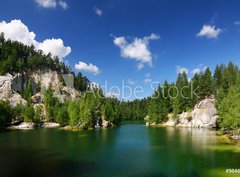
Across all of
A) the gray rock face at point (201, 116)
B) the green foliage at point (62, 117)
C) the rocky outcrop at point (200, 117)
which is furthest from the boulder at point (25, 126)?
the gray rock face at point (201, 116)

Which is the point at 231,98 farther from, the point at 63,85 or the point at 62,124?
the point at 63,85

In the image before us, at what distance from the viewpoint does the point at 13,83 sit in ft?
511

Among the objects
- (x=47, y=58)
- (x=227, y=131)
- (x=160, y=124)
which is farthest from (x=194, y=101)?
(x=47, y=58)

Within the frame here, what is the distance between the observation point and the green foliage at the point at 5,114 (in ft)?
386

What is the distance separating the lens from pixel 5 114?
4788 inches

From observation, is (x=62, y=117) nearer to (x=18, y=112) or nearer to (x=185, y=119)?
(x=18, y=112)

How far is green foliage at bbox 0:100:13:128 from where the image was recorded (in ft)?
386

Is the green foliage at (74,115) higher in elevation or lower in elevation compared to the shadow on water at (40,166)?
higher

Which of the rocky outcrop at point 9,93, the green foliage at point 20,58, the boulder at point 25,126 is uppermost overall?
the green foliage at point 20,58

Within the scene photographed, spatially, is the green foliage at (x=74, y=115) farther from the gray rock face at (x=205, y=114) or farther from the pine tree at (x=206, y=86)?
the pine tree at (x=206, y=86)

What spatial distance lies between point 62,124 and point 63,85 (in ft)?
235

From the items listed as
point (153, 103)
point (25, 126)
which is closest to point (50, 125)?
point (25, 126)

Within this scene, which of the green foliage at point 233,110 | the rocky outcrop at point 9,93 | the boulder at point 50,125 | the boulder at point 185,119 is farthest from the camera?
the rocky outcrop at point 9,93

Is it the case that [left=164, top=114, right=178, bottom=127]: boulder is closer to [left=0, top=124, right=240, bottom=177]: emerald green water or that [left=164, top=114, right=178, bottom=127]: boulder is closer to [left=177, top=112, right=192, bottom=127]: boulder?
[left=177, top=112, right=192, bottom=127]: boulder
